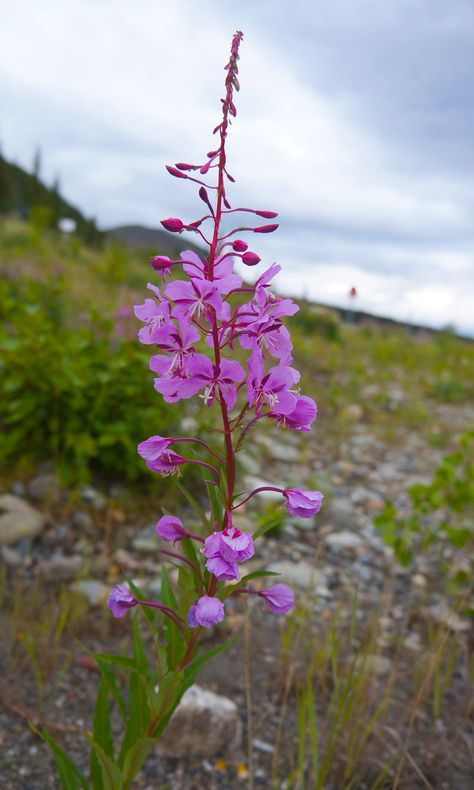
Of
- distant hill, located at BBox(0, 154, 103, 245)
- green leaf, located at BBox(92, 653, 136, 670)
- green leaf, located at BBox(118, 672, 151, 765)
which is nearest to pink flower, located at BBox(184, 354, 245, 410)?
green leaf, located at BBox(92, 653, 136, 670)

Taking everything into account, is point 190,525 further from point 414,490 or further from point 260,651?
point 414,490

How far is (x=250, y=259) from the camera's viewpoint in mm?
1371

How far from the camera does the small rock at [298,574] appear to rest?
355 centimetres

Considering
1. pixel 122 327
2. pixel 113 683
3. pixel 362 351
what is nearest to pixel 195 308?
pixel 113 683

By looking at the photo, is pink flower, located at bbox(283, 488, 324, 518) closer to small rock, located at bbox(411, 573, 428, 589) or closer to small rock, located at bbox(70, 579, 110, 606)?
small rock, located at bbox(70, 579, 110, 606)

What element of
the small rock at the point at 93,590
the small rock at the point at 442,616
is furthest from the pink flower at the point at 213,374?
the small rock at the point at 442,616

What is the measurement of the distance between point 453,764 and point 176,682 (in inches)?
62.2

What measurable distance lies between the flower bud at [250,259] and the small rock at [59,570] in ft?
7.93

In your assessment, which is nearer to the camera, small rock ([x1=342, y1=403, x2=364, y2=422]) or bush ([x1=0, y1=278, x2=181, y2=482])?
bush ([x1=0, y1=278, x2=181, y2=482])

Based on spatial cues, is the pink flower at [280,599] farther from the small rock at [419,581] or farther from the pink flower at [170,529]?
the small rock at [419,581]

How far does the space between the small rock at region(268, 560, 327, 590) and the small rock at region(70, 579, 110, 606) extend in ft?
3.12

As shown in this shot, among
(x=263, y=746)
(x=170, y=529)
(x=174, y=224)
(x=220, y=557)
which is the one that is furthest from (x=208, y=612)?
(x=263, y=746)

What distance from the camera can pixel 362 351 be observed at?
489 inches

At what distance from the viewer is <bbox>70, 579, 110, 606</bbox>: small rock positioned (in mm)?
3111
